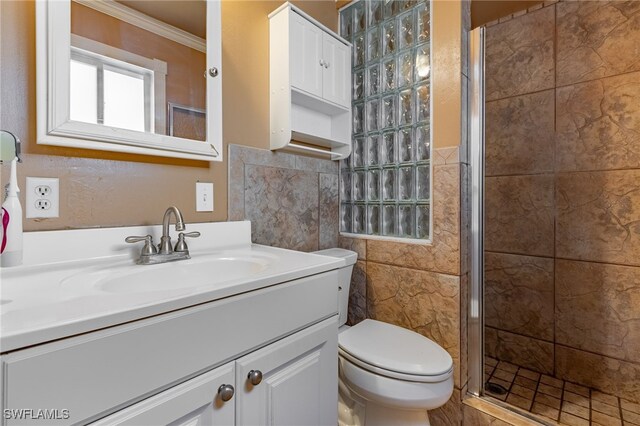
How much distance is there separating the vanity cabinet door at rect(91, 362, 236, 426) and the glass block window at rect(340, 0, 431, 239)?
41.8 inches

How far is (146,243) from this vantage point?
904 millimetres

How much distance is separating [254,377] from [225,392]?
7cm

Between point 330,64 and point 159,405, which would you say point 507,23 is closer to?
point 330,64

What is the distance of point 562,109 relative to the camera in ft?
5.46

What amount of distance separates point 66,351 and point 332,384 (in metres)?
0.68

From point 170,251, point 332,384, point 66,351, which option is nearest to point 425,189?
point 332,384

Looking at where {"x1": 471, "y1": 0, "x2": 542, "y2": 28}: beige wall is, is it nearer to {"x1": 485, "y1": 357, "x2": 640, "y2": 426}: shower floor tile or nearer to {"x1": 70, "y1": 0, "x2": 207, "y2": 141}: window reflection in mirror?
{"x1": 70, "y1": 0, "x2": 207, "y2": 141}: window reflection in mirror

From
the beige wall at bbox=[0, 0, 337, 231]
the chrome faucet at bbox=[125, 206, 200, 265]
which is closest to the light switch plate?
the beige wall at bbox=[0, 0, 337, 231]

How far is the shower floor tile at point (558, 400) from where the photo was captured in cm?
138

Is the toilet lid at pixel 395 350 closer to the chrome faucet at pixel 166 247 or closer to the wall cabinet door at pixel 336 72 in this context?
the chrome faucet at pixel 166 247

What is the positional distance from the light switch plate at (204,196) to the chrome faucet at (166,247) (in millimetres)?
155

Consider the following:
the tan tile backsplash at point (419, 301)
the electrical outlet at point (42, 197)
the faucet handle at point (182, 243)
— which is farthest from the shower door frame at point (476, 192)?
the electrical outlet at point (42, 197)

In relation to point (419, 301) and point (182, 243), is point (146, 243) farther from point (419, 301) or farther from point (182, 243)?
point (419, 301)

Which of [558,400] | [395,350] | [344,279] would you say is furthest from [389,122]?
[558,400]
